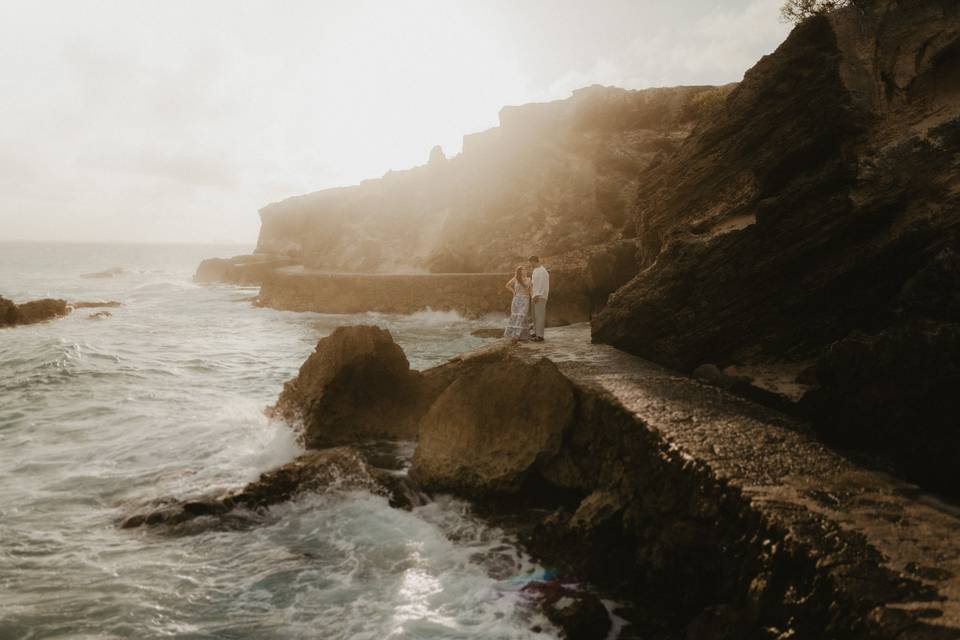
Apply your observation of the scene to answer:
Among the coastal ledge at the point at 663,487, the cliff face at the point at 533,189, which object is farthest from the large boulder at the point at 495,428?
the cliff face at the point at 533,189

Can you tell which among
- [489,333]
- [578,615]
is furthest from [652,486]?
[489,333]

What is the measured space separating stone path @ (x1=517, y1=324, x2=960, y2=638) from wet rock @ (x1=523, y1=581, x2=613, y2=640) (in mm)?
1406

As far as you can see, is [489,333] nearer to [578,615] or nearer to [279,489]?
[279,489]

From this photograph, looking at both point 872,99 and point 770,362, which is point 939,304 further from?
point 872,99

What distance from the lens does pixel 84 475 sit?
26.4ft

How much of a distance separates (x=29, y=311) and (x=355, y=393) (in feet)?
81.7

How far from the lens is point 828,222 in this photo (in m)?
6.79

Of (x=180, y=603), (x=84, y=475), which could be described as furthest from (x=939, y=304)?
(x=84, y=475)

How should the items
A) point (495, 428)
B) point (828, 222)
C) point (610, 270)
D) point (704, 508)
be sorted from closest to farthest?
point (704, 508)
point (495, 428)
point (828, 222)
point (610, 270)

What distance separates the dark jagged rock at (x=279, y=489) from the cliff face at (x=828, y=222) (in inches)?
174

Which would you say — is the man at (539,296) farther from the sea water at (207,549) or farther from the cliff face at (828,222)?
the sea water at (207,549)

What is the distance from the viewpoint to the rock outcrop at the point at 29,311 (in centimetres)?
2434

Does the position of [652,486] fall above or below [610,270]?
below

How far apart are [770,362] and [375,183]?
54.1 metres
